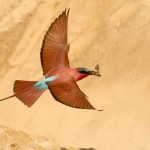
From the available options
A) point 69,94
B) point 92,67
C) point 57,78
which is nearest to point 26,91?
point 57,78

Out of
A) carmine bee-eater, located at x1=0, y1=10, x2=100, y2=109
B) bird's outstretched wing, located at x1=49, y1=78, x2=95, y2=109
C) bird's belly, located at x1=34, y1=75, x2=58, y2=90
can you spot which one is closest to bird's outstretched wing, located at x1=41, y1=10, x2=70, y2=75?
carmine bee-eater, located at x1=0, y1=10, x2=100, y2=109

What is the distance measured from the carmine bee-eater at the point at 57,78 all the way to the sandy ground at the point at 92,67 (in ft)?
13.5

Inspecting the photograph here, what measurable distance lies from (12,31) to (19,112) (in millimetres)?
3676

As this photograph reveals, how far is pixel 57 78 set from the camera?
8344 millimetres

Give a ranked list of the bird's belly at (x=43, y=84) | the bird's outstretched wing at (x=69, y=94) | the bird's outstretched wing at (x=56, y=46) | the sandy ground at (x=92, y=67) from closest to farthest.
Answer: the bird's outstretched wing at (x=69, y=94) → the bird's belly at (x=43, y=84) → the bird's outstretched wing at (x=56, y=46) → the sandy ground at (x=92, y=67)

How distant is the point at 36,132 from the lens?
13.6 metres

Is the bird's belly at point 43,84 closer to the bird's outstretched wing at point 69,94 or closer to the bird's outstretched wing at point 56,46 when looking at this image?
the bird's outstretched wing at point 69,94

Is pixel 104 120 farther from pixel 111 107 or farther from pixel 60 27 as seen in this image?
pixel 60 27

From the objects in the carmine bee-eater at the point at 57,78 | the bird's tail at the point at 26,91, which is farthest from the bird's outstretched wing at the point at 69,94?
the bird's tail at the point at 26,91

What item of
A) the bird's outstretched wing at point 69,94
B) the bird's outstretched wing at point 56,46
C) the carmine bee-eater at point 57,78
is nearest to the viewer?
the bird's outstretched wing at point 69,94

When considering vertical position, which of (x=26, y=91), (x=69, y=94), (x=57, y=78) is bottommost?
(x=69, y=94)

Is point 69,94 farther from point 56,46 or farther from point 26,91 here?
point 56,46

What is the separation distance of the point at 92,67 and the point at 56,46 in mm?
6378

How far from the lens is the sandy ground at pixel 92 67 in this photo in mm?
12758
